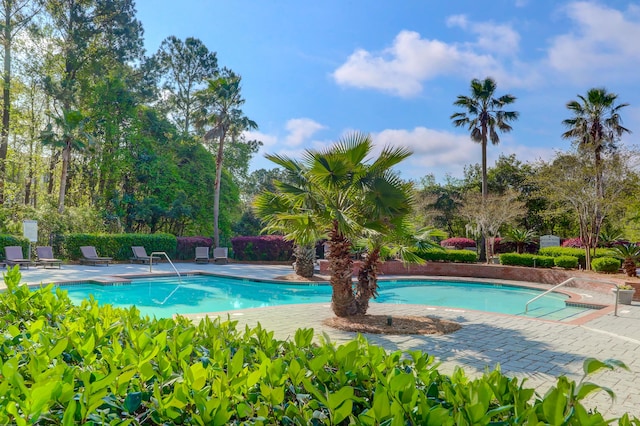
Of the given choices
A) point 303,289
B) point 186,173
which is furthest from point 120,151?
point 303,289

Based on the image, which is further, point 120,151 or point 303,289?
point 120,151

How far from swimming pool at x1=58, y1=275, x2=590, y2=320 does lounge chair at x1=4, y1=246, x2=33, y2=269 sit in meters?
5.22

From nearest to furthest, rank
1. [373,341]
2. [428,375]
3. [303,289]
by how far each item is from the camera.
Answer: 1. [428,375]
2. [373,341]
3. [303,289]

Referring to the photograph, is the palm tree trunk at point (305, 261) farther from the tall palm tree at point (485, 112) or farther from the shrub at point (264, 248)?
the tall palm tree at point (485, 112)

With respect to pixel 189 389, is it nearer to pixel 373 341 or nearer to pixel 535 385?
pixel 535 385

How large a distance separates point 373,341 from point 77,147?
2142 centimetres

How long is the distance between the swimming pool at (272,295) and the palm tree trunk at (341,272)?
4405 millimetres

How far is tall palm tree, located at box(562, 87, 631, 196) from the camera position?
74.7 ft

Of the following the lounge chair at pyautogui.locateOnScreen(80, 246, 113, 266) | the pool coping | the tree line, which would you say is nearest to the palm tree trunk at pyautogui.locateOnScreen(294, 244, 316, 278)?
the pool coping

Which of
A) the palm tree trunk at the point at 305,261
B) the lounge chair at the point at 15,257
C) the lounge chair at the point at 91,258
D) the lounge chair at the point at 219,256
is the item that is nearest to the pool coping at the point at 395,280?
the palm tree trunk at the point at 305,261

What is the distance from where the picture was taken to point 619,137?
23.7m

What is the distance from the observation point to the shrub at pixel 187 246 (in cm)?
2434

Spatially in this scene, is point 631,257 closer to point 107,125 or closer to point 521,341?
point 521,341

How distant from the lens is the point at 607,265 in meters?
15.6
